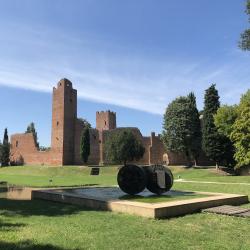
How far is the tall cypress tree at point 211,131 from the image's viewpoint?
38.9 meters

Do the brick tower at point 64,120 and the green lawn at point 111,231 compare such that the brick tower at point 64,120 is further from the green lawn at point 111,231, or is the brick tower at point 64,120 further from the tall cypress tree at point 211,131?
the green lawn at point 111,231

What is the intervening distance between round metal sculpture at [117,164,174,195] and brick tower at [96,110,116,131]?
61404mm

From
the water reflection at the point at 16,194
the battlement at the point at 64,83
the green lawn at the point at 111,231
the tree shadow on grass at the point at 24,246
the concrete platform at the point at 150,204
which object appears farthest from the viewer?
the battlement at the point at 64,83

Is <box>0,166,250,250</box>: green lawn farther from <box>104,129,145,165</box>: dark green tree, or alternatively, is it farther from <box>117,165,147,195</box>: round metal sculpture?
<box>104,129,145,165</box>: dark green tree

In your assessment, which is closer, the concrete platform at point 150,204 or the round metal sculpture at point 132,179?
the concrete platform at point 150,204

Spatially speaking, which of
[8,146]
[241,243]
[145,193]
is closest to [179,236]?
[241,243]

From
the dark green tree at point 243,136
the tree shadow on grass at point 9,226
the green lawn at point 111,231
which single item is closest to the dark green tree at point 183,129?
the dark green tree at point 243,136

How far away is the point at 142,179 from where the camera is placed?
1316 centimetres

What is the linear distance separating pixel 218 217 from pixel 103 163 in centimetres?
4722

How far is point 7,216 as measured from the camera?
985cm

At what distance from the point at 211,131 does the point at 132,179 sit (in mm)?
27693

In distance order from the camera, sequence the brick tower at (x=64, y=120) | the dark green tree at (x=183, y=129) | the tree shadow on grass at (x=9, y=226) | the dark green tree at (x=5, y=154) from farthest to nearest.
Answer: the dark green tree at (x=5, y=154), the brick tower at (x=64, y=120), the dark green tree at (x=183, y=129), the tree shadow on grass at (x=9, y=226)

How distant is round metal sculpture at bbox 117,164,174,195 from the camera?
13203mm

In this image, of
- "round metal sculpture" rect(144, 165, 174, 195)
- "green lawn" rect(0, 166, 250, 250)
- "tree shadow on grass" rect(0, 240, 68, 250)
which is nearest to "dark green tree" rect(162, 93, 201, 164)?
"round metal sculpture" rect(144, 165, 174, 195)
